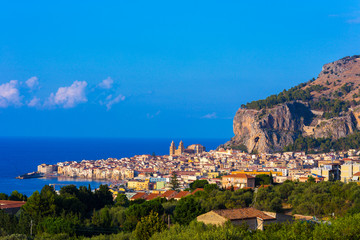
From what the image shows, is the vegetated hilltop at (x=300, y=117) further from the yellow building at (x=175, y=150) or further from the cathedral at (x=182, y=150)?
the yellow building at (x=175, y=150)

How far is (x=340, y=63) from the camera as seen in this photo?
10544cm

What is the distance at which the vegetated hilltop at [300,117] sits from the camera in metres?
78.7

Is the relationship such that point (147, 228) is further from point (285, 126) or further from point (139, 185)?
point (285, 126)

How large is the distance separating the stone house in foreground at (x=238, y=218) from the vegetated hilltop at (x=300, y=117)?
60073 millimetres

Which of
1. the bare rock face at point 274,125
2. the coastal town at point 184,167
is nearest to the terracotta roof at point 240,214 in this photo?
the coastal town at point 184,167

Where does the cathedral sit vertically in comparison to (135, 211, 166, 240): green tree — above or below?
above

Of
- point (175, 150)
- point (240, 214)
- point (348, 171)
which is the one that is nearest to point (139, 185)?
point (348, 171)

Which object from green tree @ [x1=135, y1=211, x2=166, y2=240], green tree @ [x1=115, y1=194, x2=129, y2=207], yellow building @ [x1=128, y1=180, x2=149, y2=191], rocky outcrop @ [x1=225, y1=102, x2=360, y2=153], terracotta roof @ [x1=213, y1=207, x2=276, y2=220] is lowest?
yellow building @ [x1=128, y1=180, x2=149, y2=191]

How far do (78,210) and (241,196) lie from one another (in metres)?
7.10

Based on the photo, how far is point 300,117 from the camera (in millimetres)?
85188

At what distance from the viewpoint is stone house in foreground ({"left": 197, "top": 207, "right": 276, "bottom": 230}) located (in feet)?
53.5

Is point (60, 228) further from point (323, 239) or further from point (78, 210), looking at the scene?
point (323, 239)

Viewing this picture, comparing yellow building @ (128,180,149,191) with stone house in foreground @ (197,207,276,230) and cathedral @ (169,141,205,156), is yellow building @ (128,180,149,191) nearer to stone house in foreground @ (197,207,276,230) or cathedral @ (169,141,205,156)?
stone house in foreground @ (197,207,276,230)

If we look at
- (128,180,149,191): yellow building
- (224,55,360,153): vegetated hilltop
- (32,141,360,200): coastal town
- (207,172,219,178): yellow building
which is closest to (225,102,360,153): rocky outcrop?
(224,55,360,153): vegetated hilltop
